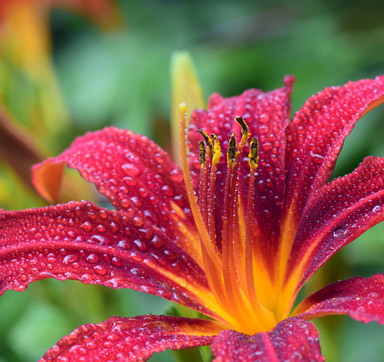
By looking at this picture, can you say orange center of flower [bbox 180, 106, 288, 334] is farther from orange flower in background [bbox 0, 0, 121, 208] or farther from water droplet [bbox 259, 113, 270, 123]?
orange flower in background [bbox 0, 0, 121, 208]

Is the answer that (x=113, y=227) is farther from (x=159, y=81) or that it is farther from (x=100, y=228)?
(x=159, y=81)

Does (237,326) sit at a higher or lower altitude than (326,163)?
lower

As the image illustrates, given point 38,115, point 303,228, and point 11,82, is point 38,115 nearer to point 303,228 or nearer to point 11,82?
point 11,82

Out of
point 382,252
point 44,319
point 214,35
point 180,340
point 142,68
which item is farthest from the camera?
point 142,68

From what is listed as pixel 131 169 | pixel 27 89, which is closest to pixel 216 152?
pixel 131 169

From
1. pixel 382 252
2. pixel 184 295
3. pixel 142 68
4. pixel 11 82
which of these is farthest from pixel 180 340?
pixel 142 68

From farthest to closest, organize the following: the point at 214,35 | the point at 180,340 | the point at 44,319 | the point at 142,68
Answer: the point at 142,68 < the point at 214,35 < the point at 44,319 < the point at 180,340

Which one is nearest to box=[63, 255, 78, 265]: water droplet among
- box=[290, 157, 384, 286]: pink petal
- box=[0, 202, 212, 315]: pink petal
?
box=[0, 202, 212, 315]: pink petal
